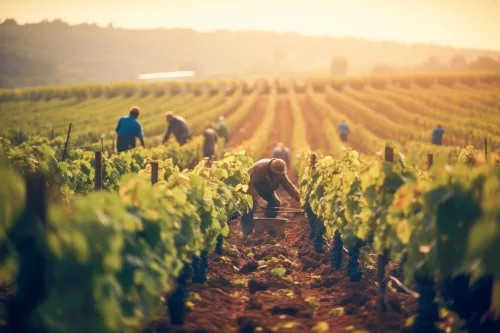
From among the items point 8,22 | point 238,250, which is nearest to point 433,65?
point 8,22

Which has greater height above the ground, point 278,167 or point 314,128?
point 278,167

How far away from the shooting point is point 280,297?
8477 mm

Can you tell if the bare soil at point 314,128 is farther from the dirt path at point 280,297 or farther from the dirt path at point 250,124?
the dirt path at point 280,297

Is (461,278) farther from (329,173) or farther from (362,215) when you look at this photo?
(329,173)

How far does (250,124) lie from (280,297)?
119 ft

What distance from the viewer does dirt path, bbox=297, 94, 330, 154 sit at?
112ft

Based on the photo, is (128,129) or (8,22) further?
(8,22)

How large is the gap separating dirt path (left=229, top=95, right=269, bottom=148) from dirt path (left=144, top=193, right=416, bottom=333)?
22924 mm

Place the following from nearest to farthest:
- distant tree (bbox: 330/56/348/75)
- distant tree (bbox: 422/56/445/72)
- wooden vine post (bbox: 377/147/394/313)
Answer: wooden vine post (bbox: 377/147/394/313)
distant tree (bbox: 422/56/445/72)
distant tree (bbox: 330/56/348/75)

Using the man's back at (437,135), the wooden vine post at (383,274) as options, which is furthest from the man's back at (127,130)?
the man's back at (437,135)

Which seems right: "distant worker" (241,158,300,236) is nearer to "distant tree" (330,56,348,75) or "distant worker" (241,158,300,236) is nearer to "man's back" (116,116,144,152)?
"man's back" (116,116,144,152)

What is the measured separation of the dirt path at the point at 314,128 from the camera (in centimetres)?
3410

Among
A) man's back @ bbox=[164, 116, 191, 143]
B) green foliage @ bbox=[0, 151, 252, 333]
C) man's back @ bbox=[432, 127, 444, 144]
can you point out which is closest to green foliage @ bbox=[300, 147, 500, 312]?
green foliage @ bbox=[0, 151, 252, 333]

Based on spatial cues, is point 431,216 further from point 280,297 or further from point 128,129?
point 128,129
